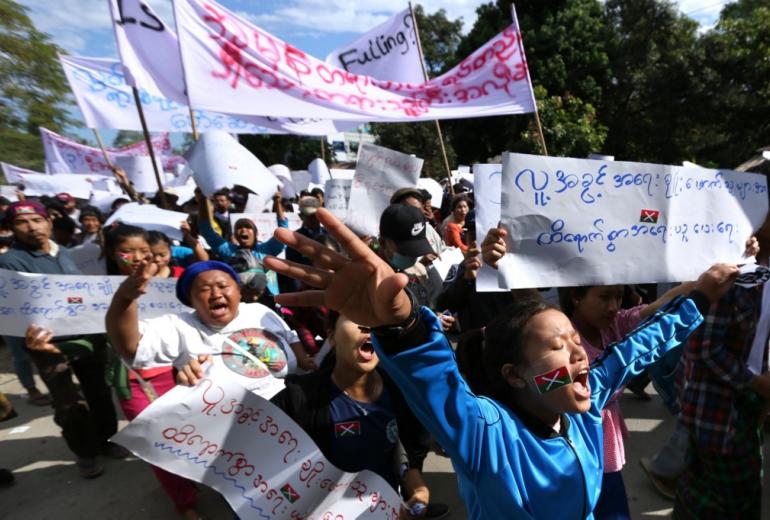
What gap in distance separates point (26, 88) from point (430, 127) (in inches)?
658

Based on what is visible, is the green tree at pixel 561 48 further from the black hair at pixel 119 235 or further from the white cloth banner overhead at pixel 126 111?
the black hair at pixel 119 235

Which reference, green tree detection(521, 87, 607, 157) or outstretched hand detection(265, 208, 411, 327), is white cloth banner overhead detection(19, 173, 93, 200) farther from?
green tree detection(521, 87, 607, 157)

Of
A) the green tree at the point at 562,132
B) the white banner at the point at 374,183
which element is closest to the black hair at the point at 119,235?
the white banner at the point at 374,183

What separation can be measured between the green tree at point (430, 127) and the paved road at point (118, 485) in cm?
2076

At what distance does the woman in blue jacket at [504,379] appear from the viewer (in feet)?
3.14

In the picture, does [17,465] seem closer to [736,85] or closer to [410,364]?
[410,364]

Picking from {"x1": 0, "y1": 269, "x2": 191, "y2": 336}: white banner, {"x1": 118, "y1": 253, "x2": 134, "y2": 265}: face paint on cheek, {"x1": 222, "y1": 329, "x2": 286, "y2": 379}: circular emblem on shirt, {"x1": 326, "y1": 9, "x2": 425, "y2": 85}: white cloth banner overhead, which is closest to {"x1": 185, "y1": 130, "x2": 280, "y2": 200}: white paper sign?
{"x1": 118, "y1": 253, "x2": 134, "y2": 265}: face paint on cheek

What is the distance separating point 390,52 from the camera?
5645mm

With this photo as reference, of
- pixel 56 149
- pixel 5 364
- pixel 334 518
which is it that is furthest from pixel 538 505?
pixel 56 149

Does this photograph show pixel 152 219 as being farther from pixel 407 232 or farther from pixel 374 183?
pixel 407 232

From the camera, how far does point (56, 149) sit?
32.4ft

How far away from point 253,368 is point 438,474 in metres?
1.49

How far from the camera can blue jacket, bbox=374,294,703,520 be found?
3.32 feet

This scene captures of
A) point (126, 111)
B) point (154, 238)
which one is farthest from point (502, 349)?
point (126, 111)
